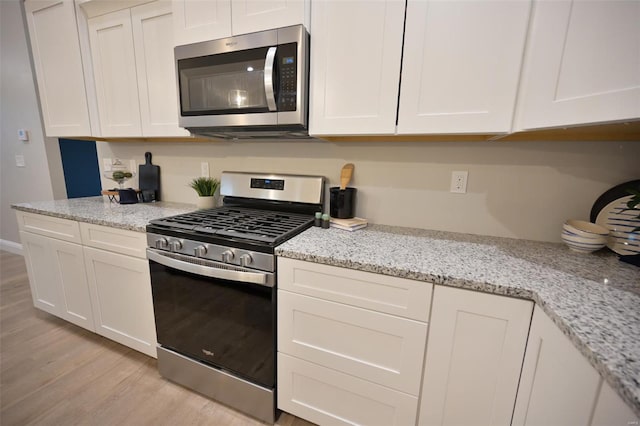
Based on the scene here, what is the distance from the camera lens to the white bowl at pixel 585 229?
3.43 ft

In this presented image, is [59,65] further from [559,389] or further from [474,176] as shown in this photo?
[559,389]

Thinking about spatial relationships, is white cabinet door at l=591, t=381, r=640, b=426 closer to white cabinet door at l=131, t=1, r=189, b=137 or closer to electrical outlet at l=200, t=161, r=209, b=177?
white cabinet door at l=131, t=1, r=189, b=137

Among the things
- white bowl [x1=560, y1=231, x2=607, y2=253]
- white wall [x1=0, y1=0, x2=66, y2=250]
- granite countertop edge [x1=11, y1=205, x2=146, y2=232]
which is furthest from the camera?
white wall [x1=0, y1=0, x2=66, y2=250]

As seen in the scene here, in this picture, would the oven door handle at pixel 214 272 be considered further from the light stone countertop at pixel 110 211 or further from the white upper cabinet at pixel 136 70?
the white upper cabinet at pixel 136 70

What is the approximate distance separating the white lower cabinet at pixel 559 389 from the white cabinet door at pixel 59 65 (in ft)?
8.85

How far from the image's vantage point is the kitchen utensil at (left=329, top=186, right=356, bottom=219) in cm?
142

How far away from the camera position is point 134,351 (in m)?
1.71

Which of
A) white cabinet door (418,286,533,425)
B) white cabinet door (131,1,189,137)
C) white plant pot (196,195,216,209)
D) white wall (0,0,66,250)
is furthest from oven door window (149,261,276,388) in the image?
white wall (0,0,66,250)

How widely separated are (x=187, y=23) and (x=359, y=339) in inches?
68.7

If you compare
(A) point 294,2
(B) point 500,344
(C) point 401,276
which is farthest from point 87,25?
(B) point 500,344

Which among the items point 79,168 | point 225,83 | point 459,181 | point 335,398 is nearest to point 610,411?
point 335,398

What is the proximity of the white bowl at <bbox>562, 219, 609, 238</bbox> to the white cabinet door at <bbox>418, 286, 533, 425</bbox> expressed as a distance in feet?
1.78

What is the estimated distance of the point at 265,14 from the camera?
120 centimetres

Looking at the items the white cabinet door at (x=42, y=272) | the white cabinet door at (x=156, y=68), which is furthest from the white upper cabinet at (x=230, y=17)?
the white cabinet door at (x=42, y=272)
